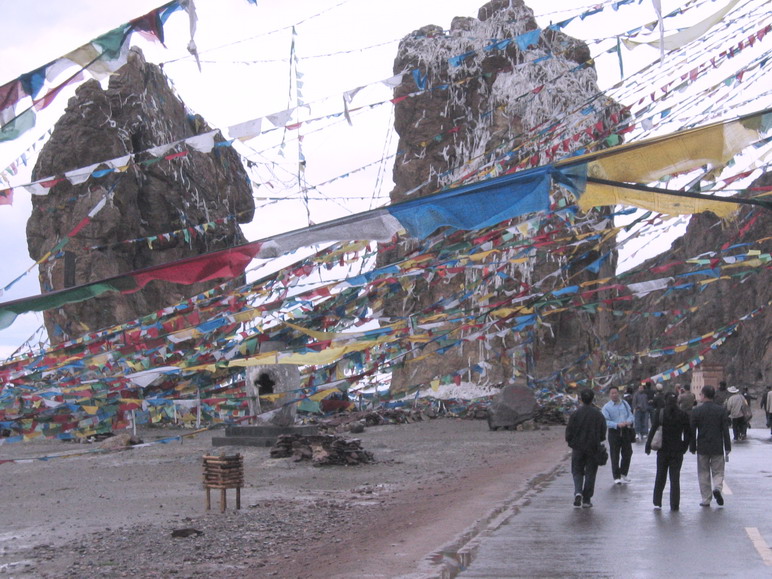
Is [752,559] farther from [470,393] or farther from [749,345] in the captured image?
[749,345]

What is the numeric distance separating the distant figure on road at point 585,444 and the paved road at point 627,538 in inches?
9.2

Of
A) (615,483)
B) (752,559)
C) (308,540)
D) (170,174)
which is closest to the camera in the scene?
(752,559)

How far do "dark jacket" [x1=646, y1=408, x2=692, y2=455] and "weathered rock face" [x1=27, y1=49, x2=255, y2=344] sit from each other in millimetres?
30285

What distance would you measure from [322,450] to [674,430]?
30.6 ft

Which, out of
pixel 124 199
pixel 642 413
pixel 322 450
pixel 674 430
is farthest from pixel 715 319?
pixel 674 430

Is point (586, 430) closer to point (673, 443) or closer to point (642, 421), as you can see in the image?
point (673, 443)

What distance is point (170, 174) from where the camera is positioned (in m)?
41.8

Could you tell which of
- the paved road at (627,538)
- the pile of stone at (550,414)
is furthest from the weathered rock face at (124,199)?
the paved road at (627,538)

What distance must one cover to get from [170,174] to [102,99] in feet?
14.5

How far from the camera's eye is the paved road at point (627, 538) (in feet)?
23.8

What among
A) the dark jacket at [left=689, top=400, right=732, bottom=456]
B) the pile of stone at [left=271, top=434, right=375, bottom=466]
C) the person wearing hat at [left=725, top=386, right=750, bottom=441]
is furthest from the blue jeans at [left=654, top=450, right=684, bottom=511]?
the person wearing hat at [left=725, top=386, right=750, bottom=441]

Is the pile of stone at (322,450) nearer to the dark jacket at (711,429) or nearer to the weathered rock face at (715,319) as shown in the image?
the dark jacket at (711,429)

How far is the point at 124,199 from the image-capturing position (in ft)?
132

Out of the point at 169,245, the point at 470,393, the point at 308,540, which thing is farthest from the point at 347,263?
the point at 169,245
